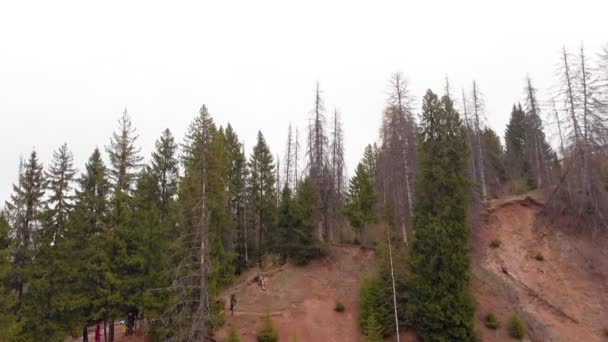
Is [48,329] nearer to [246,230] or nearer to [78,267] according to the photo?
[78,267]

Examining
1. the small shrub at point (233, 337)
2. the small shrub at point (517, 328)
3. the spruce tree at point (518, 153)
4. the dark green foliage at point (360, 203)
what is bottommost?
the small shrub at point (517, 328)

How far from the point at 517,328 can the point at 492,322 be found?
4.18ft

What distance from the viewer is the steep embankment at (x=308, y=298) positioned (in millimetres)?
26375

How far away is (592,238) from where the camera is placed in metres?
28.5

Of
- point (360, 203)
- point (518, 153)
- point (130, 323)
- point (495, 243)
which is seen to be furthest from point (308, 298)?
point (518, 153)

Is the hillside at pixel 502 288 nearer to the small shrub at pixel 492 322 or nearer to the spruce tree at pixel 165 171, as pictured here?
the small shrub at pixel 492 322

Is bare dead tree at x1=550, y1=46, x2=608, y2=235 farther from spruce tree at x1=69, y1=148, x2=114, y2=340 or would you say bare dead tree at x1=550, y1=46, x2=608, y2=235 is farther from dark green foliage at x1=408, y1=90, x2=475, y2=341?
spruce tree at x1=69, y1=148, x2=114, y2=340

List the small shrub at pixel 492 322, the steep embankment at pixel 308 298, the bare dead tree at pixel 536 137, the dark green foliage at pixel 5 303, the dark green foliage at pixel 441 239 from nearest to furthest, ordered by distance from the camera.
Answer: the dark green foliage at pixel 5 303 < the dark green foliage at pixel 441 239 < the small shrub at pixel 492 322 < the steep embankment at pixel 308 298 < the bare dead tree at pixel 536 137

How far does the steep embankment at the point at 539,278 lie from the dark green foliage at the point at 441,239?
368cm

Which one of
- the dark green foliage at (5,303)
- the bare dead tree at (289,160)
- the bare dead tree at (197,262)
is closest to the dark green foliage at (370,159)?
the bare dead tree at (289,160)

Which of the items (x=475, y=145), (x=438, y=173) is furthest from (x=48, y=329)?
(x=475, y=145)

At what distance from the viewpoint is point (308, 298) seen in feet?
98.1

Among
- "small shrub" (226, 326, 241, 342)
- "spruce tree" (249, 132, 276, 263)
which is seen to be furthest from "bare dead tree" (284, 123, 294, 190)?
"small shrub" (226, 326, 241, 342)

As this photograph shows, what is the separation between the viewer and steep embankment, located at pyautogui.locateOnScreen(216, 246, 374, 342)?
26.4 metres
